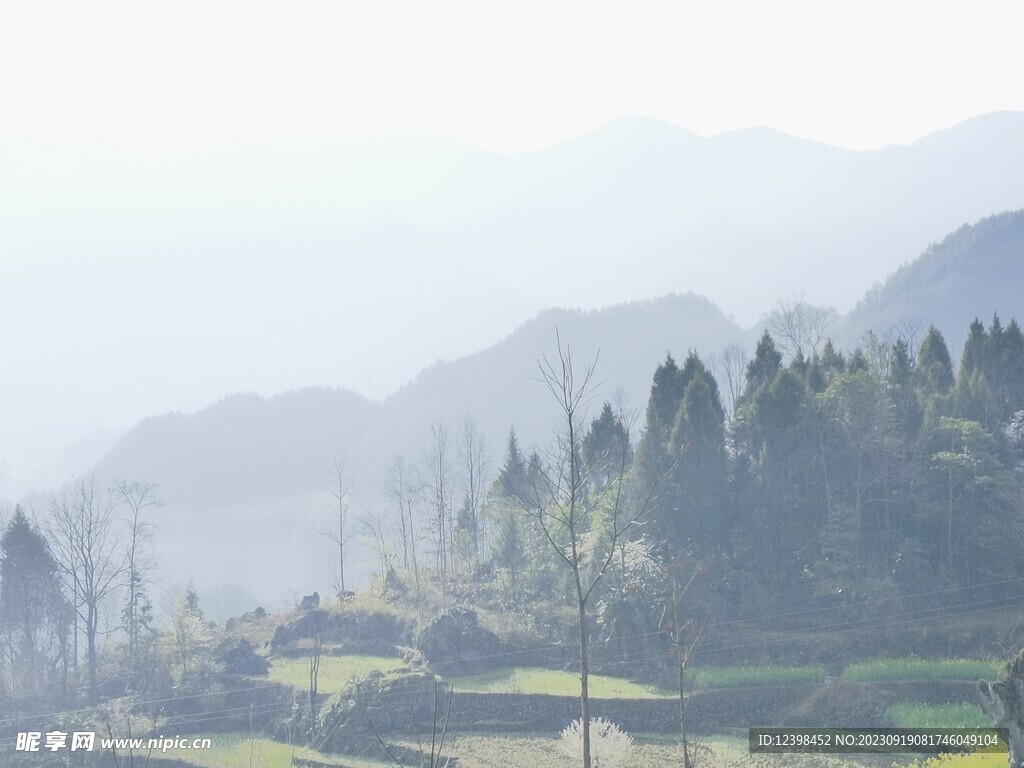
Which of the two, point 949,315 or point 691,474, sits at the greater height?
point 949,315

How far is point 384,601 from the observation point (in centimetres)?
3669

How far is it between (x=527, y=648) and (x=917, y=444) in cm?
1316

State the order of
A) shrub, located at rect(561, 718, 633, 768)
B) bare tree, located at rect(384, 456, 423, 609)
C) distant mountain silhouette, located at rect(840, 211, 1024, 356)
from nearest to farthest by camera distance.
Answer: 1. shrub, located at rect(561, 718, 633, 768)
2. bare tree, located at rect(384, 456, 423, 609)
3. distant mountain silhouette, located at rect(840, 211, 1024, 356)

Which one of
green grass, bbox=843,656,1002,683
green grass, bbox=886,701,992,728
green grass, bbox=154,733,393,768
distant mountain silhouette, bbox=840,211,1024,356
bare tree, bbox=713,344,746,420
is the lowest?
green grass, bbox=154,733,393,768

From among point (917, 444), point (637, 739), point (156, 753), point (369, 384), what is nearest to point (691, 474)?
point (917, 444)

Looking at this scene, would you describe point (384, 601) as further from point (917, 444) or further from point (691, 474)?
point (917, 444)

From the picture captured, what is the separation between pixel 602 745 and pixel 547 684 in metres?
5.75

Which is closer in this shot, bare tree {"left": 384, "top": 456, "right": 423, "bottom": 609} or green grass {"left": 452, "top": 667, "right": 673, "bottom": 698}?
green grass {"left": 452, "top": 667, "right": 673, "bottom": 698}

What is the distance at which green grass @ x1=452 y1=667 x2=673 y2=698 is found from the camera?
2569 centimetres

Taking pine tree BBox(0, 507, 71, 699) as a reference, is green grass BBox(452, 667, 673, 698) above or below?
below

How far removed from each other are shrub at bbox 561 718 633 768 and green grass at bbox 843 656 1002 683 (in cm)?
607

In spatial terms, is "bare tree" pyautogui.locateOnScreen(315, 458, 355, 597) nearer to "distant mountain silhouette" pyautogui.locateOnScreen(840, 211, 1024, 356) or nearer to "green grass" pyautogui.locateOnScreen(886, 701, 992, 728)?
"green grass" pyautogui.locateOnScreen(886, 701, 992, 728)

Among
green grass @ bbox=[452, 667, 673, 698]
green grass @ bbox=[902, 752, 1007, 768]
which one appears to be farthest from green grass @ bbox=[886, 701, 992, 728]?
green grass @ bbox=[452, 667, 673, 698]

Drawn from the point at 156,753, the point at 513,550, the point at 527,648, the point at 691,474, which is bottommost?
the point at 156,753
